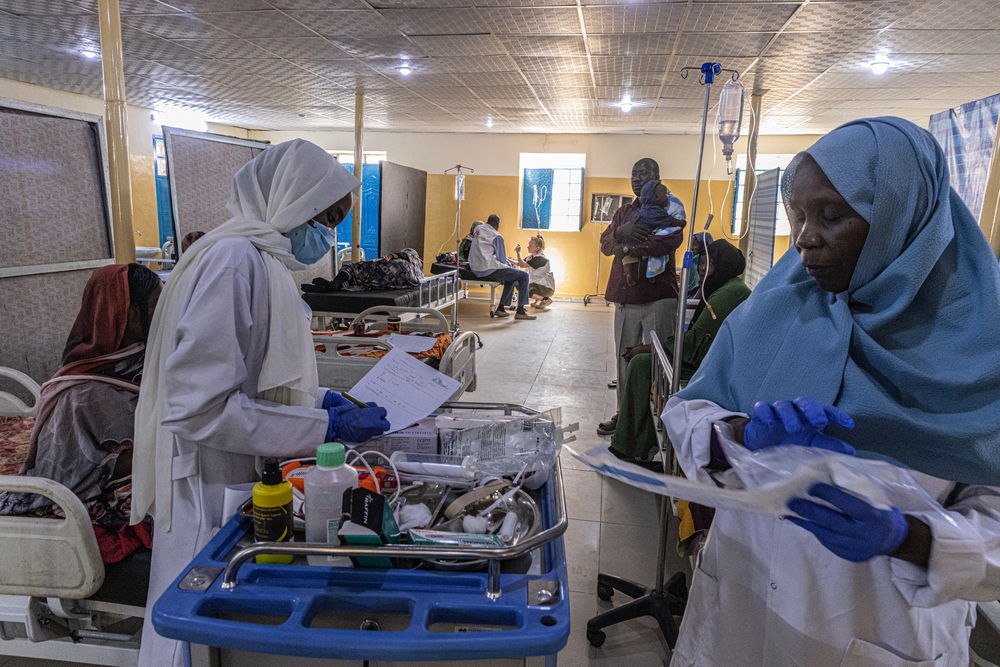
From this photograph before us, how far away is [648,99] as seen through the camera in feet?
26.1

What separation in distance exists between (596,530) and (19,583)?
242 centimetres

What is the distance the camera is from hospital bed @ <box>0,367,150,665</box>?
155cm

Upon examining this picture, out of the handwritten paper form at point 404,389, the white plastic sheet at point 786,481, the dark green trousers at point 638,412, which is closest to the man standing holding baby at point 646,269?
the dark green trousers at point 638,412

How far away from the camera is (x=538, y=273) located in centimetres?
1098

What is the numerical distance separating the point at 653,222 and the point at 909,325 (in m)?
3.24

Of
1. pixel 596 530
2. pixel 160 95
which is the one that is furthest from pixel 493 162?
pixel 596 530

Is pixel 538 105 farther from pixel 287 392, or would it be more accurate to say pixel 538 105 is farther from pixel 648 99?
pixel 287 392

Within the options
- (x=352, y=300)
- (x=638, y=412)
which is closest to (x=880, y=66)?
(x=638, y=412)

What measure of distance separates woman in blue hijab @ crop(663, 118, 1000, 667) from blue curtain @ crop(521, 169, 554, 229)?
11197 millimetres

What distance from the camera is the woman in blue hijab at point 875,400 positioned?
95cm

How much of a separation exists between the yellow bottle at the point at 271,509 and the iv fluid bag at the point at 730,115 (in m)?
2.03

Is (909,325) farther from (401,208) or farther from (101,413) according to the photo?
(401,208)

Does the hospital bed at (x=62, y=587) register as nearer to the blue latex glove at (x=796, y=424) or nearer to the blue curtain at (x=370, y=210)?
the blue latex glove at (x=796, y=424)

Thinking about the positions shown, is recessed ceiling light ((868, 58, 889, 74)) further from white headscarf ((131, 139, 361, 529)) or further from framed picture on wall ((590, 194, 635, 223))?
white headscarf ((131, 139, 361, 529))
